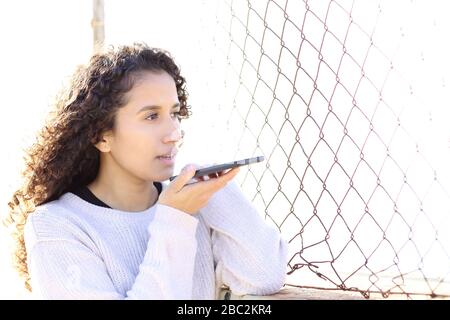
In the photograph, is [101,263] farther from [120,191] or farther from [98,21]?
[98,21]

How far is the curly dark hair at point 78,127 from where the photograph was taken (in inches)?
61.8

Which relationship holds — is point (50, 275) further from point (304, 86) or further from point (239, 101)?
point (304, 86)

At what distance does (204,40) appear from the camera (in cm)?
202

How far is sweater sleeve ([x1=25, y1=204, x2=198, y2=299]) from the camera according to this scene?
1396 millimetres

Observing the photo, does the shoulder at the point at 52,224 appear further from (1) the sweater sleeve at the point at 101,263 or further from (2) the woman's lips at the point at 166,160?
(2) the woman's lips at the point at 166,160

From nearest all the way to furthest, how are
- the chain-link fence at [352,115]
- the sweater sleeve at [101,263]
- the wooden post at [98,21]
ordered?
the sweater sleeve at [101,263] → the chain-link fence at [352,115] → the wooden post at [98,21]

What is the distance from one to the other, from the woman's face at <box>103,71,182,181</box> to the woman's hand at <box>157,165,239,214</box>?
77 millimetres

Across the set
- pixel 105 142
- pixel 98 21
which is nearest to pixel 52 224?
pixel 105 142

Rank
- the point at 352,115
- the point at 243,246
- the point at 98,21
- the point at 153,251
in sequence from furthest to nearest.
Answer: the point at 352,115 → the point at 98,21 → the point at 243,246 → the point at 153,251

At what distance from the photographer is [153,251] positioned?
1438mm

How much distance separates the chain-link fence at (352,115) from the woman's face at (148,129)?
0.30 m

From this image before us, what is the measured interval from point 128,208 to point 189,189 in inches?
8.5

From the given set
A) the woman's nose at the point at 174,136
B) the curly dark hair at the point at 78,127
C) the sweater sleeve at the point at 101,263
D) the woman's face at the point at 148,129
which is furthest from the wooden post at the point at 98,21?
the sweater sleeve at the point at 101,263
